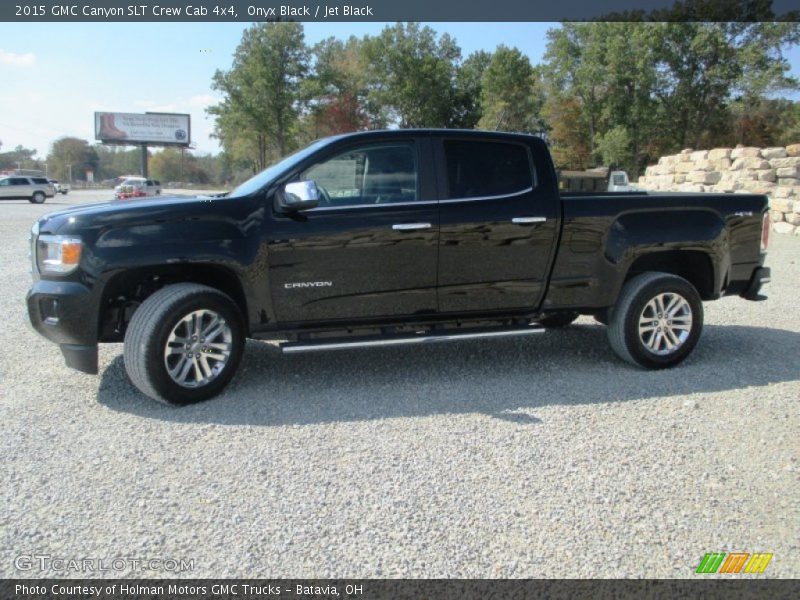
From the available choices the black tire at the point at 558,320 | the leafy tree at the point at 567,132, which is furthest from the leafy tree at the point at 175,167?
the black tire at the point at 558,320

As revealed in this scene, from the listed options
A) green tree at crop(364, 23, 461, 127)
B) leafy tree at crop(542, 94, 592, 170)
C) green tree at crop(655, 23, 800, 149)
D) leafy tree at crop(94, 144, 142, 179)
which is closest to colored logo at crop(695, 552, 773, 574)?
green tree at crop(655, 23, 800, 149)

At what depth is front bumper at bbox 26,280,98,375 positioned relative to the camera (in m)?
4.32

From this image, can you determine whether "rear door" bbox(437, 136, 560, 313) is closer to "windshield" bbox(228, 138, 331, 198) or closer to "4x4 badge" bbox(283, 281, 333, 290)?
"4x4 badge" bbox(283, 281, 333, 290)

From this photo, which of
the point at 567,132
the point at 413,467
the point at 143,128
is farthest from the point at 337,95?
the point at 413,467

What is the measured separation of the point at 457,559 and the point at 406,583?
27cm

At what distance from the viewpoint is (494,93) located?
51.0 m

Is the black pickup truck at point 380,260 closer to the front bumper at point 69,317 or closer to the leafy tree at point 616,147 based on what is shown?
the front bumper at point 69,317

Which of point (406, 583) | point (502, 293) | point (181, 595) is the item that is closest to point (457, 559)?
point (406, 583)

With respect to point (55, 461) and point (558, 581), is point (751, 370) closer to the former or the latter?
point (558, 581)

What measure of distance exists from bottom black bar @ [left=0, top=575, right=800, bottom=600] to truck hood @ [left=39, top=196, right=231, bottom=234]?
2.45m

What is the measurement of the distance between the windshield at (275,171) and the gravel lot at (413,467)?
1.45 meters

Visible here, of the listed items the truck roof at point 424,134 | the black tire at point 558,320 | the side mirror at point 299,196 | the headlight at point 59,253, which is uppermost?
the truck roof at point 424,134

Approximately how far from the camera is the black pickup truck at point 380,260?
4.41 metres

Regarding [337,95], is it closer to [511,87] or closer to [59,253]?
[511,87]
